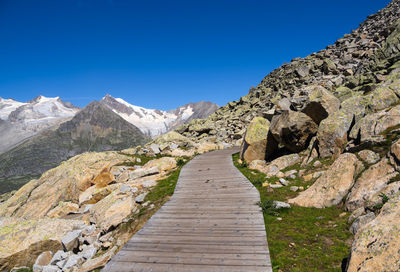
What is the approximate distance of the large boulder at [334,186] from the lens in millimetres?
10508

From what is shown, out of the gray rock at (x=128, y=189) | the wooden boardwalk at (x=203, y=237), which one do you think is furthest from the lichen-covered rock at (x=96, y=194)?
the wooden boardwalk at (x=203, y=237)

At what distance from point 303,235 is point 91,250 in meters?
10.3

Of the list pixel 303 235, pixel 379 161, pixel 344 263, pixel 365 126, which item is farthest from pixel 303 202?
pixel 365 126

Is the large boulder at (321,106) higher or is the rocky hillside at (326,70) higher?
the rocky hillside at (326,70)

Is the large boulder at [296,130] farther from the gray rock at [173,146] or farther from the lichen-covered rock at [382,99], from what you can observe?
the gray rock at [173,146]

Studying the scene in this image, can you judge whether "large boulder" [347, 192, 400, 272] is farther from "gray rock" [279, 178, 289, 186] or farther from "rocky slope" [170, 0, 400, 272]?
"gray rock" [279, 178, 289, 186]

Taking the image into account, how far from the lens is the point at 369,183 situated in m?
9.27

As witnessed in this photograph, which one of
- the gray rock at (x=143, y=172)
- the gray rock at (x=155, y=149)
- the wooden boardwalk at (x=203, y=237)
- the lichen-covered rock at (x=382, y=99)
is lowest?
the wooden boardwalk at (x=203, y=237)

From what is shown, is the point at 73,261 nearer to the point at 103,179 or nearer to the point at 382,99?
the point at 103,179

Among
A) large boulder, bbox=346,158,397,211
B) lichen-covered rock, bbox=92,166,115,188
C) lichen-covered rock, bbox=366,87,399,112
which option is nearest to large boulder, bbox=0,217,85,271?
lichen-covered rock, bbox=92,166,115,188

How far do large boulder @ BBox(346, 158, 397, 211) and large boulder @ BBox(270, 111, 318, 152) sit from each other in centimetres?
922

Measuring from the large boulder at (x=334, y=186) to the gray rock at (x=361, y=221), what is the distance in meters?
2.39

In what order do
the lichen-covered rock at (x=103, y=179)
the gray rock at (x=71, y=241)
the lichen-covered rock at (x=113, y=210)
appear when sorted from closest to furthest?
the gray rock at (x=71, y=241) → the lichen-covered rock at (x=113, y=210) → the lichen-covered rock at (x=103, y=179)

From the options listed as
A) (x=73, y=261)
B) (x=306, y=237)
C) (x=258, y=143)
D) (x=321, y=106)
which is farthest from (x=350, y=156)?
(x=73, y=261)
